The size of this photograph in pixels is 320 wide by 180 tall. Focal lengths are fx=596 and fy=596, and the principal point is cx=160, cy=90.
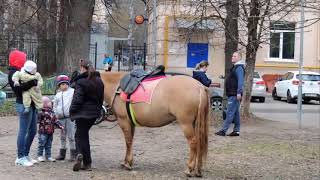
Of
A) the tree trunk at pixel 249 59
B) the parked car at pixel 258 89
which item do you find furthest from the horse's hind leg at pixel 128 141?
the parked car at pixel 258 89

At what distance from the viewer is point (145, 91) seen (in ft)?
30.7

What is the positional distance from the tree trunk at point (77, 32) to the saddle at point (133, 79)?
7.07 m

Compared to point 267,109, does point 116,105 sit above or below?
above

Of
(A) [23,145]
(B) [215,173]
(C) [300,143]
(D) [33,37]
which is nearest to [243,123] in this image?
(C) [300,143]

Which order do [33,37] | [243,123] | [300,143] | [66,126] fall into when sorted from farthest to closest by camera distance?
[33,37], [243,123], [300,143], [66,126]

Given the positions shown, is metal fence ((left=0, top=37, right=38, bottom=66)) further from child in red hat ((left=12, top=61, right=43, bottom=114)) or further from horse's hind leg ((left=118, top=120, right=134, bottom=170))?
horse's hind leg ((left=118, top=120, right=134, bottom=170))

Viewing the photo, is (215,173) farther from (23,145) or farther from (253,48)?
(253,48)

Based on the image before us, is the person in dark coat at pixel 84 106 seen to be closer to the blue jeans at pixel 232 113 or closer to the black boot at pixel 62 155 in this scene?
the black boot at pixel 62 155

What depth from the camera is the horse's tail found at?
8.95 m

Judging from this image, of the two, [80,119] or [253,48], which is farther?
[253,48]

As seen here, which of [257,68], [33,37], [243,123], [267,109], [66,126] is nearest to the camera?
[66,126]

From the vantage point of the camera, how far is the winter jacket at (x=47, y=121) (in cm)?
991

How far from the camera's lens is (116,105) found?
31.7 feet

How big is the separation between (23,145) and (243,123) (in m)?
8.70
